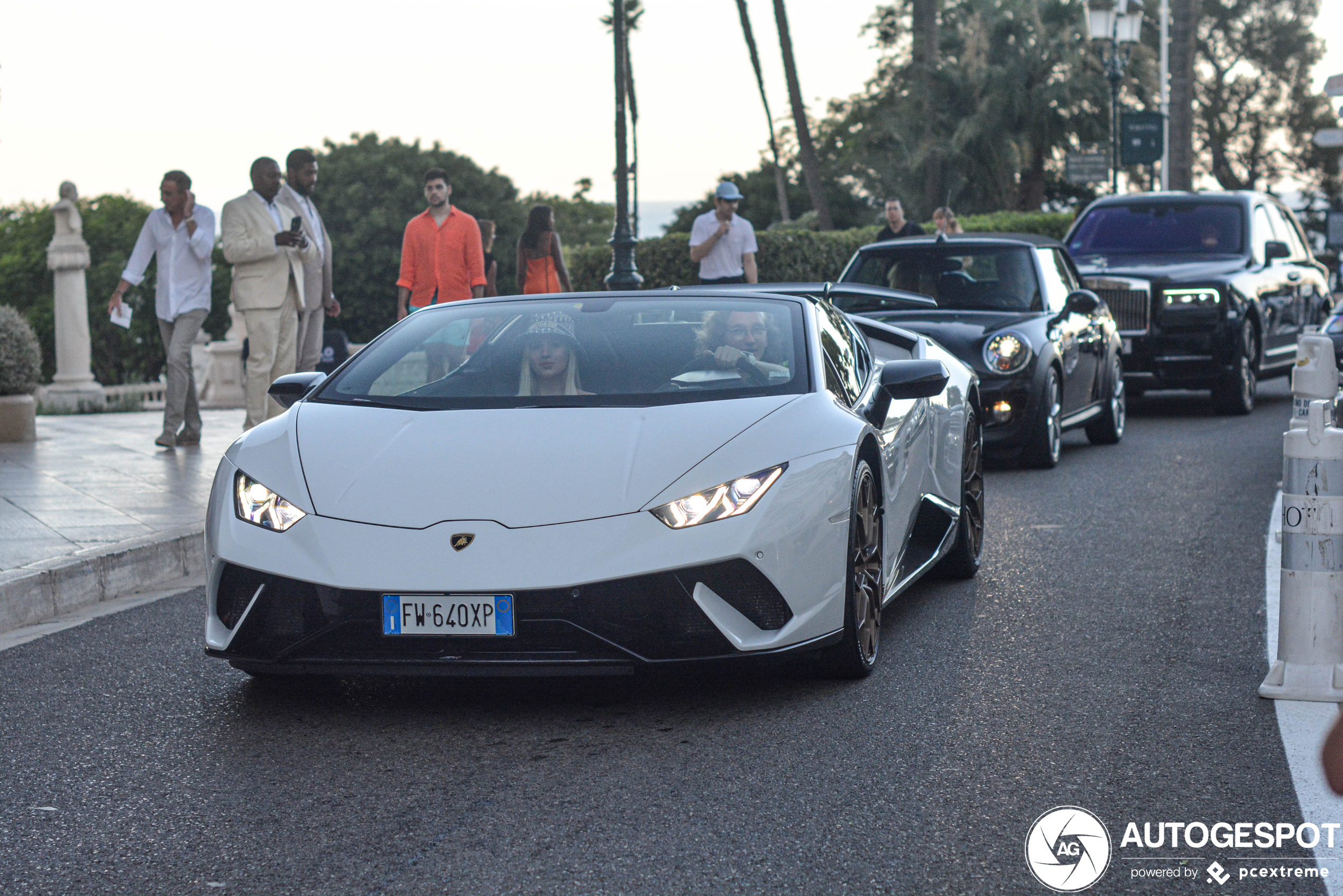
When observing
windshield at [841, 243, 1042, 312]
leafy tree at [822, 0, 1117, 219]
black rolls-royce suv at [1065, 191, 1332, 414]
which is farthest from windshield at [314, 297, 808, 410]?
leafy tree at [822, 0, 1117, 219]

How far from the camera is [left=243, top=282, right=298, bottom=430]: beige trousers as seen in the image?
1151 cm

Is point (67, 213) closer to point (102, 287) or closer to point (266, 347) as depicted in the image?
point (266, 347)

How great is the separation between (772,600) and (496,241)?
5884 centimetres

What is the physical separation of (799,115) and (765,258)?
11.5 metres

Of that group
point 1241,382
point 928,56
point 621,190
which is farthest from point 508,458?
point 928,56

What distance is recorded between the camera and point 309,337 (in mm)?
12117

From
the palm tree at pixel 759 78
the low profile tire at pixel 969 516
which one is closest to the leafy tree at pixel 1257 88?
the palm tree at pixel 759 78

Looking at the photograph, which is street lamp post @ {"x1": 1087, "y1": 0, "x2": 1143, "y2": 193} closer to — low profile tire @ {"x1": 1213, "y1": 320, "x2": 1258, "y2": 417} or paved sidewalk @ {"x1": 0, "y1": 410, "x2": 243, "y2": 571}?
low profile tire @ {"x1": 1213, "y1": 320, "x2": 1258, "y2": 417}

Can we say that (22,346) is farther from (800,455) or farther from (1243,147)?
(1243,147)

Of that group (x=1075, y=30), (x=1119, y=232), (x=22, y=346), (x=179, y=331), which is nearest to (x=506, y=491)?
(x=179, y=331)

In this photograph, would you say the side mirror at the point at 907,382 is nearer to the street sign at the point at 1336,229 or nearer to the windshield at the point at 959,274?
the windshield at the point at 959,274

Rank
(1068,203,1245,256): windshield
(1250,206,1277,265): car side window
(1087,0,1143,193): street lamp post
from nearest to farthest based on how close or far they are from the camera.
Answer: (1250,206,1277,265): car side window → (1068,203,1245,256): windshield → (1087,0,1143,193): street lamp post

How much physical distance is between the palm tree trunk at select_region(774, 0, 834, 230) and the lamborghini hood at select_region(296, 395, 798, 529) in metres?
30.6

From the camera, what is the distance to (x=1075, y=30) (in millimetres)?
49000
